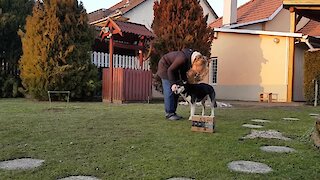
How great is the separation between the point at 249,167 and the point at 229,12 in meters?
17.9

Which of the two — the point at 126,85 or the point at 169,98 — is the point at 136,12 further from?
the point at 169,98

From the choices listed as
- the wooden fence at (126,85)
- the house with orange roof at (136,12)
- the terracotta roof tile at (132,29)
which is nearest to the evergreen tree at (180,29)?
the terracotta roof tile at (132,29)

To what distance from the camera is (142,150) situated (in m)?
4.16

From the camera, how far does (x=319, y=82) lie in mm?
12656

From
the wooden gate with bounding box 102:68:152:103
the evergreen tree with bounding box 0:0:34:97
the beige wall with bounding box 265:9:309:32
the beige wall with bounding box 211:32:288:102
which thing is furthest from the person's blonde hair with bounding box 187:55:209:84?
the beige wall with bounding box 265:9:309:32

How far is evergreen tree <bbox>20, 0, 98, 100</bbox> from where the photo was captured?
11758mm

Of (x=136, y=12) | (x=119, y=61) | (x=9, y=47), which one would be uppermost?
(x=136, y=12)

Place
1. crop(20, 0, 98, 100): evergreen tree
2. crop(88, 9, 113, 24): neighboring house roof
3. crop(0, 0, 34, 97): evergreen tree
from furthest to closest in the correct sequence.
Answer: crop(88, 9, 113, 24): neighboring house roof
crop(0, 0, 34, 97): evergreen tree
crop(20, 0, 98, 100): evergreen tree

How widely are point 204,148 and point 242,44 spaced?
14.3 meters

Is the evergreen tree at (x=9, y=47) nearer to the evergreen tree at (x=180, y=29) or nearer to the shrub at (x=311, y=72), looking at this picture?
the evergreen tree at (x=180, y=29)

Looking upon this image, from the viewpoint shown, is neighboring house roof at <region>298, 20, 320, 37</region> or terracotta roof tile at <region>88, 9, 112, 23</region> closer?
neighboring house roof at <region>298, 20, 320, 37</region>

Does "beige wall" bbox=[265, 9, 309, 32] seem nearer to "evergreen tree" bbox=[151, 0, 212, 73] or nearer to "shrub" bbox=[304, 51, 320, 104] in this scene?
"shrub" bbox=[304, 51, 320, 104]

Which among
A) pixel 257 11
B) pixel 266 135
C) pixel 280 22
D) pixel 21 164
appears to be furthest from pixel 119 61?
pixel 21 164

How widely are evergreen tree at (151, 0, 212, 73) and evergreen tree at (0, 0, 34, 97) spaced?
5.31m
